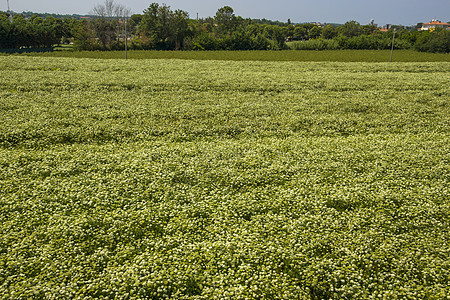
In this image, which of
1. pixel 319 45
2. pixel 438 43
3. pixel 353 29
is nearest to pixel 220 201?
pixel 438 43

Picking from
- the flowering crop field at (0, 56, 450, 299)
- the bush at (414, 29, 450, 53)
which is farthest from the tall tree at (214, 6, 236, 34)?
the flowering crop field at (0, 56, 450, 299)

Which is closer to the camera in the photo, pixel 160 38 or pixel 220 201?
pixel 220 201

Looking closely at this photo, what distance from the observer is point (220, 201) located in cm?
1075

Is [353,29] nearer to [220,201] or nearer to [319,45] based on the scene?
[319,45]

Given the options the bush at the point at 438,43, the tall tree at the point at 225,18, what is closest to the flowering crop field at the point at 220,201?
the bush at the point at 438,43

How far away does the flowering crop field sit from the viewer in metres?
7.53

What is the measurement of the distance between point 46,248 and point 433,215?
11.7m

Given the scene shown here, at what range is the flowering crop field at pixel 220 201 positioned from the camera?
24.7ft

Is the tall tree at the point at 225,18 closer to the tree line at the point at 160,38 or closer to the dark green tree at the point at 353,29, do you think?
the tree line at the point at 160,38

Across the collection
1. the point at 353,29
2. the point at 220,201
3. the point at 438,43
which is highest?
the point at 353,29

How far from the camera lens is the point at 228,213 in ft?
33.0

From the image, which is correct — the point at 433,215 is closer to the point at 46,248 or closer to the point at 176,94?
the point at 46,248

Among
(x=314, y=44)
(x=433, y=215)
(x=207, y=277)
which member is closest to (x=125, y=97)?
(x=207, y=277)

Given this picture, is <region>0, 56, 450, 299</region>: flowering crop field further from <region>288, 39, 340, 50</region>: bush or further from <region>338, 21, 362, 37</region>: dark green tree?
<region>338, 21, 362, 37</region>: dark green tree
